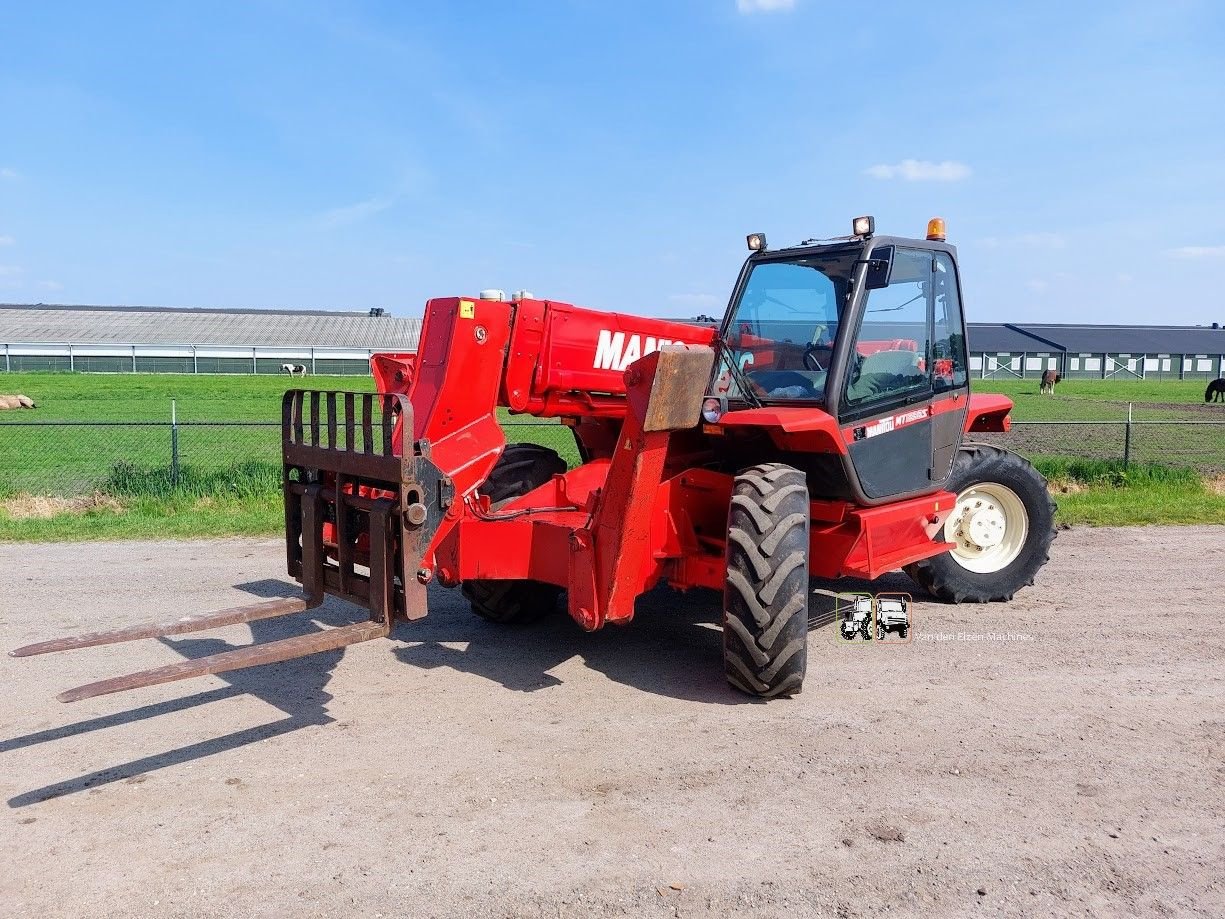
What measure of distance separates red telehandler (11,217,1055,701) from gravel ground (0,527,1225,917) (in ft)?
1.81

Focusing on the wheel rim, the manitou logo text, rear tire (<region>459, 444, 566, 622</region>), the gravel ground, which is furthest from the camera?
the wheel rim

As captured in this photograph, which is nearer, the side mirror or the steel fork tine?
the steel fork tine

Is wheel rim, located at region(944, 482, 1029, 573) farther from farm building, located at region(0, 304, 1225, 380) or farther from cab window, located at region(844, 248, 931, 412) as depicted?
farm building, located at region(0, 304, 1225, 380)

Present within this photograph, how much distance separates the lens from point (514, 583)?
6512 mm

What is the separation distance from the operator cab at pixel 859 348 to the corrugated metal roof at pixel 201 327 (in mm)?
66733

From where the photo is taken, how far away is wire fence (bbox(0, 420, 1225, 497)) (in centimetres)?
1227

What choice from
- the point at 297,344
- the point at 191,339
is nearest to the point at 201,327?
the point at 191,339

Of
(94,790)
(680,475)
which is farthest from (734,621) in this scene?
(94,790)

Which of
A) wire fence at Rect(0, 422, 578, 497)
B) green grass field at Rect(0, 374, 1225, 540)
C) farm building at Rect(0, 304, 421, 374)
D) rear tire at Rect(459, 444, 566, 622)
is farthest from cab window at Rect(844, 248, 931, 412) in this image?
farm building at Rect(0, 304, 421, 374)

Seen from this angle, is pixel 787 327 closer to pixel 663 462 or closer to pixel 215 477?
pixel 663 462

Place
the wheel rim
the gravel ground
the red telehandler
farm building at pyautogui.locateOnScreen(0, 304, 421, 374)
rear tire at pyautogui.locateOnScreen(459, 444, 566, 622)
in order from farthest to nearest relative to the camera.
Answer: farm building at pyautogui.locateOnScreen(0, 304, 421, 374)
the wheel rim
rear tire at pyautogui.locateOnScreen(459, 444, 566, 622)
the red telehandler
the gravel ground

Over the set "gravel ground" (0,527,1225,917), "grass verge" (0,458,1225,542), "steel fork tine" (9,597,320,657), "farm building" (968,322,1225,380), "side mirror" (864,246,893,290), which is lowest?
"gravel ground" (0,527,1225,917)

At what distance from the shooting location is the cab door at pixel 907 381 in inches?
Result: 233

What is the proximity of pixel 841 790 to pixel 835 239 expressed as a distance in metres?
3.54
